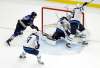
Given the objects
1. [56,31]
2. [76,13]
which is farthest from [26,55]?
[76,13]

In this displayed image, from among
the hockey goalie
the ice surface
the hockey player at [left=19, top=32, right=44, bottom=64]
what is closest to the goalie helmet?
the hockey goalie

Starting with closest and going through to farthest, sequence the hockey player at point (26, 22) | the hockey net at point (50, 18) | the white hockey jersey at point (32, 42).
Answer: the white hockey jersey at point (32, 42)
the hockey player at point (26, 22)
the hockey net at point (50, 18)

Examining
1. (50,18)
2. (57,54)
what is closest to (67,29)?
(57,54)

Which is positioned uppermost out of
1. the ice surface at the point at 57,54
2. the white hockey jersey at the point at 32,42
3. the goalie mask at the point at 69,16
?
the goalie mask at the point at 69,16

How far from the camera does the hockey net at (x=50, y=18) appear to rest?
1.80 m

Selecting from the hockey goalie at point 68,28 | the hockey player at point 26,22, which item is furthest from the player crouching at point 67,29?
the hockey player at point 26,22

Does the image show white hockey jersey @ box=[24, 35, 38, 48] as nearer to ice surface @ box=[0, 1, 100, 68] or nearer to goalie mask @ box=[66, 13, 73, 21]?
ice surface @ box=[0, 1, 100, 68]

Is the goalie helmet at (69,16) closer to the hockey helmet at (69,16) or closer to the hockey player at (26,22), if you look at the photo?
the hockey helmet at (69,16)

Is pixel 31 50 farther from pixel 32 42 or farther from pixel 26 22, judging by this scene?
pixel 26 22

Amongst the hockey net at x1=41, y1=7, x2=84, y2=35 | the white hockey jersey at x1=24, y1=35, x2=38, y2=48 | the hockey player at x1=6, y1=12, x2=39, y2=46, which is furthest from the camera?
the hockey net at x1=41, y1=7, x2=84, y2=35

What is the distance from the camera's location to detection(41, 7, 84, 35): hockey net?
5.92 feet

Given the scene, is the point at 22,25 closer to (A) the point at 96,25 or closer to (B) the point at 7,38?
(B) the point at 7,38

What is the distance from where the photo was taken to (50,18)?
1.93 m

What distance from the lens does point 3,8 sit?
2172 millimetres
